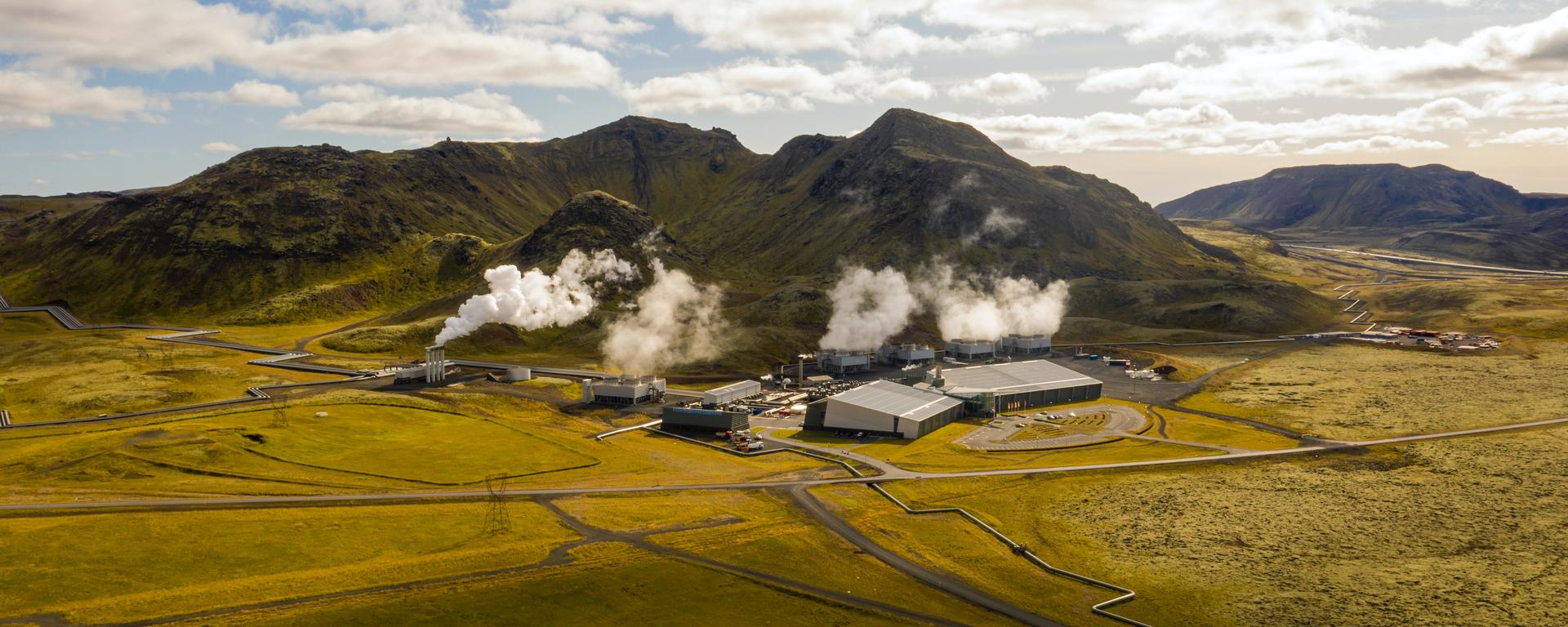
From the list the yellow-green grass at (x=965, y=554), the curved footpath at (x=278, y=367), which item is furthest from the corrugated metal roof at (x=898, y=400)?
the curved footpath at (x=278, y=367)

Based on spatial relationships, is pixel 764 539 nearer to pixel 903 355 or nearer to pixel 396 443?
pixel 396 443

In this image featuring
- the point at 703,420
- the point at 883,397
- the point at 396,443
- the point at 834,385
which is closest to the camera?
the point at 396,443

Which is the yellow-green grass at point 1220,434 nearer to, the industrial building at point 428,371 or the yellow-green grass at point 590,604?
the yellow-green grass at point 590,604

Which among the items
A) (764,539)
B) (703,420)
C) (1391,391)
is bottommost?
(764,539)

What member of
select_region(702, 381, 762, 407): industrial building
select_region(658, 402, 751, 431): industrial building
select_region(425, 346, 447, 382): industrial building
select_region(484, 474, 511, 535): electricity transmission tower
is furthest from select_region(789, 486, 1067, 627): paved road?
select_region(425, 346, 447, 382): industrial building

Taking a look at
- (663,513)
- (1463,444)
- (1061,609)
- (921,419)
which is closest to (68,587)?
(663,513)

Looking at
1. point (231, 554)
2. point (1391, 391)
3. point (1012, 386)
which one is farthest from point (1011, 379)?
point (231, 554)

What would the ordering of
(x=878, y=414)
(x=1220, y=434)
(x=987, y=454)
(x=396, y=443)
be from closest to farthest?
(x=396, y=443), (x=987, y=454), (x=1220, y=434), (x=878, y=414)
